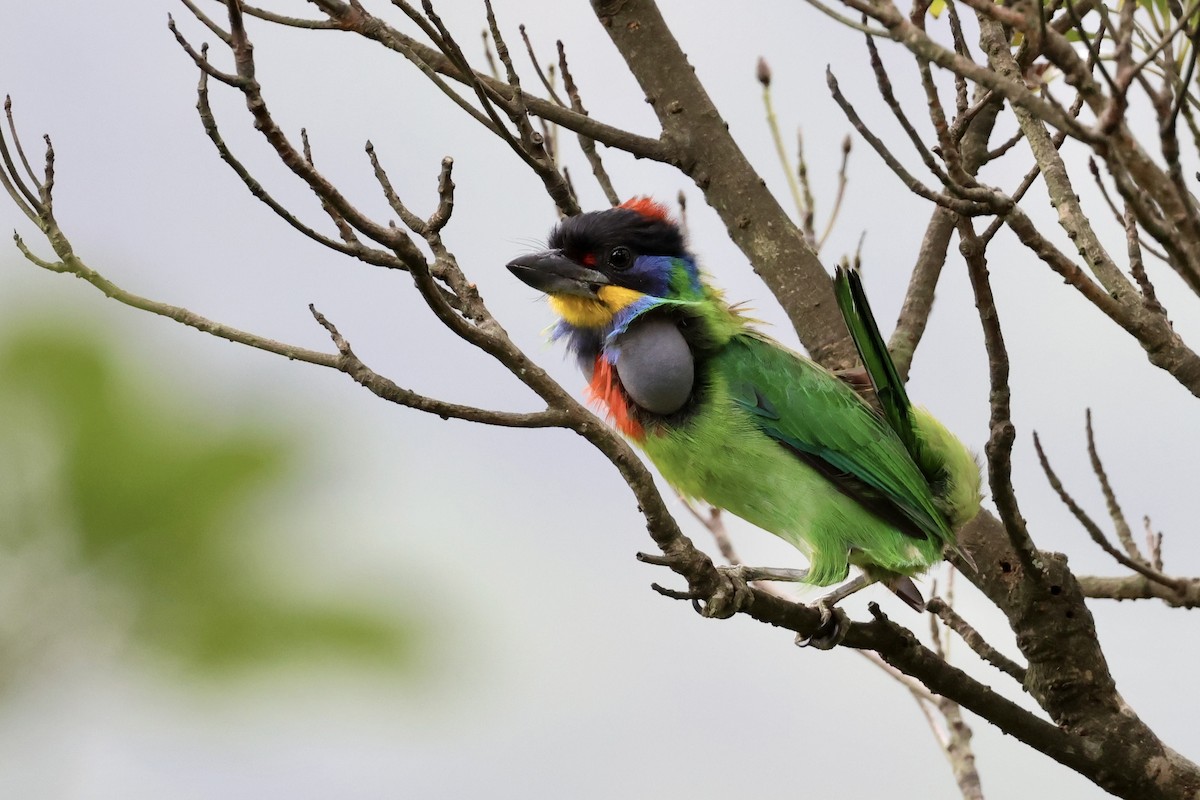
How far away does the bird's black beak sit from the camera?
3.86m

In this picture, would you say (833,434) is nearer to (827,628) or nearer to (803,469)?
(803,469)

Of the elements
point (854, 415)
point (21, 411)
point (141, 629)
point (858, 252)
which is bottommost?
point (141, 629)

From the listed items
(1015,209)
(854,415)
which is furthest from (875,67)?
(854,415)

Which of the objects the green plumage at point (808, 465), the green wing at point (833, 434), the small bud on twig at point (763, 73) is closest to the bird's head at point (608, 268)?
the green plumage at point (808, 465)

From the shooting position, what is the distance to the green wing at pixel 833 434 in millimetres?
3680

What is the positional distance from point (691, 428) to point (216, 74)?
1.73 m

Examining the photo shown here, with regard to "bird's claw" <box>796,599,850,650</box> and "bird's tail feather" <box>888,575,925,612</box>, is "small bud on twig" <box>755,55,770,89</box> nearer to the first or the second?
"bird's tail feather" <box>888,575,925,612</box>

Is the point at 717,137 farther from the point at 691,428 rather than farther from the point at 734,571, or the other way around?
the point at 734,571

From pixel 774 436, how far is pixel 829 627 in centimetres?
63

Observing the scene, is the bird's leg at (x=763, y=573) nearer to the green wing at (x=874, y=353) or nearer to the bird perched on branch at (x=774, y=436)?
the bird perched on branch at (x=774, y=436)

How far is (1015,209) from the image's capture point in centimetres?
245

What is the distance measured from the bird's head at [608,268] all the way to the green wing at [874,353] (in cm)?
70

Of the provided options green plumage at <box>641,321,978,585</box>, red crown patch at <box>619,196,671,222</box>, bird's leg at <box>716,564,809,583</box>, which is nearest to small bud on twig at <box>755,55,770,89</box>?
red crown patch at <box>619,196,671,222</box>

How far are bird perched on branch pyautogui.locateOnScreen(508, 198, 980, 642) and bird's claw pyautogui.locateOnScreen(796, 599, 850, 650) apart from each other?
0.27 m
